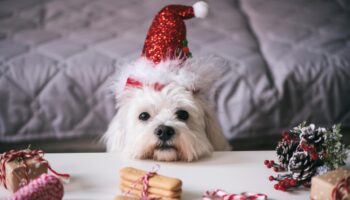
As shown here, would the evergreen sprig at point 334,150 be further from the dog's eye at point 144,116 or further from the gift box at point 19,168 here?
the gift box at point 19,168

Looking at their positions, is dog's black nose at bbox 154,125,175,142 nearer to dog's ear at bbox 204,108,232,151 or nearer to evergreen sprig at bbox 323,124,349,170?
dog's ear at bbox 204,108,232,151

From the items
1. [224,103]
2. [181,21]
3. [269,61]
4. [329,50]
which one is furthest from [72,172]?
[329,50]

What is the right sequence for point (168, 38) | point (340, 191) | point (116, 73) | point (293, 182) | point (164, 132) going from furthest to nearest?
point (116, 73)
point (168, 38)
point (164, 132)
point (293, 182)
point (340, 191)

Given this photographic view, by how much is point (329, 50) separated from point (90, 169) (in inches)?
40.2

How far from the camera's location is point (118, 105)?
1.21 m

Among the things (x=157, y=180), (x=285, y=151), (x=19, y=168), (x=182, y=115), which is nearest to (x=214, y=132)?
(x=182, y=115)

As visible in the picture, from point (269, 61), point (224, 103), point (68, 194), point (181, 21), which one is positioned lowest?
point (68, 194)

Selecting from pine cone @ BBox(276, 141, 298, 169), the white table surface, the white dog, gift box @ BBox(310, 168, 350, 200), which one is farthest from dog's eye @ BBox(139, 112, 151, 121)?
gift box @ BBox(310, 168, 350, 200)

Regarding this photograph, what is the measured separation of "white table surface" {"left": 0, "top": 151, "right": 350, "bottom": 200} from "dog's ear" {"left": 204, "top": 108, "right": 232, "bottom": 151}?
9 cm

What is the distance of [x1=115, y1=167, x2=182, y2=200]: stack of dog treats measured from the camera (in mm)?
857

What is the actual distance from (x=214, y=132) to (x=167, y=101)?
0.18m

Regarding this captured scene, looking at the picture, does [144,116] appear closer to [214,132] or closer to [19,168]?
[214,132]

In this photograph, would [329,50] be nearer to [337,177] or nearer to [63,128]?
[337,177]

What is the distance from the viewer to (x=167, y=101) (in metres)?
1.11
